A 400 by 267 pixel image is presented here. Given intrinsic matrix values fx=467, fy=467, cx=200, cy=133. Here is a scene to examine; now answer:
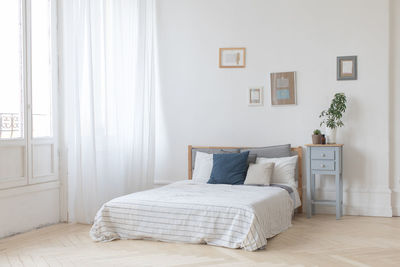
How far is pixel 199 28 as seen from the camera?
6.40m

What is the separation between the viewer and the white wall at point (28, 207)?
189 inches

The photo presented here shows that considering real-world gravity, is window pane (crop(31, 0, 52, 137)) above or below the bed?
above

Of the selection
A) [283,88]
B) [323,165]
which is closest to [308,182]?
[323,165]

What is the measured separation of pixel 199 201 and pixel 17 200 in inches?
79.8

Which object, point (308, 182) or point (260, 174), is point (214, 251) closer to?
point (260, 174)

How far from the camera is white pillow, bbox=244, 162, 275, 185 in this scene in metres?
5.38

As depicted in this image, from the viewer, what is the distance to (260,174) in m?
5.41

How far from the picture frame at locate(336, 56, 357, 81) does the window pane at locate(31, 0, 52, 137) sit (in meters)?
3.53

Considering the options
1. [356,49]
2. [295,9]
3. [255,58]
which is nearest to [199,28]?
[255,58]

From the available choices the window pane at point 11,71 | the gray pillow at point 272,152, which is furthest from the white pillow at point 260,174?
the window pane at point 11,71

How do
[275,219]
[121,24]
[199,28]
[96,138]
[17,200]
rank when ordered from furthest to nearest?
[199,28], [121,24], [96,138], [17,200], [275,219]

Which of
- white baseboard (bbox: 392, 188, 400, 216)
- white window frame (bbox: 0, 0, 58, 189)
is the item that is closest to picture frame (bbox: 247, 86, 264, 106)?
white baseboard (bbox: 392, 188, 400, 216)

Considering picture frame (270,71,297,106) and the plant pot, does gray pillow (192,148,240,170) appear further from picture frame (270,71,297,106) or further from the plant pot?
the plant pot

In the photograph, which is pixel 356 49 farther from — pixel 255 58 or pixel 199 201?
pixel 199 201
